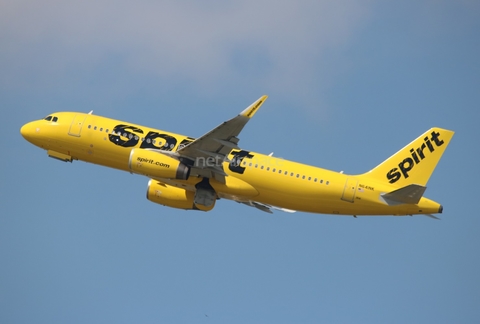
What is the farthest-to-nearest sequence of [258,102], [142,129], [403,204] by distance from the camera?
[142,129] → [403,204] → [258,102]

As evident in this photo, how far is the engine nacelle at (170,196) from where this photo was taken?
192 feet

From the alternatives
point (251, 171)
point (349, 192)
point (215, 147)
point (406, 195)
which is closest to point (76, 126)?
point (215, 147)

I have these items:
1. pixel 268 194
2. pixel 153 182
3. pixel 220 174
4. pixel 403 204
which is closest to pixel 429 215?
pixel 403 204

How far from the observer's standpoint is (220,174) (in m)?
54.8

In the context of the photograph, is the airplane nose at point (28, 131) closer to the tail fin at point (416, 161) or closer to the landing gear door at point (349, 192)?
the landing gear door at point (349, 192)

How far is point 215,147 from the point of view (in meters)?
53.1

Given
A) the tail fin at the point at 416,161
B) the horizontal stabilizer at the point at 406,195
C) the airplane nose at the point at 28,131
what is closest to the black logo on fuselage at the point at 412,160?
the tail fin at the point at 416,161

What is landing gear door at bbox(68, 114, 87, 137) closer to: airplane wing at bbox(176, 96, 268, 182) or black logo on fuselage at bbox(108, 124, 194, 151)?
black logo on fuselage at bbox(108, 124, 194, 151)

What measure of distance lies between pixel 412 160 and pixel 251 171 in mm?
→ 11677

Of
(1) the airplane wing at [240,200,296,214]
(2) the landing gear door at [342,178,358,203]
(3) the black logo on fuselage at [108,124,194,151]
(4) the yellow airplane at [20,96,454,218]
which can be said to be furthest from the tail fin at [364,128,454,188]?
(3) the black logo on fuselage at [108,124,194,151]

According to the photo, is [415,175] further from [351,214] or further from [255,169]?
[255,169]

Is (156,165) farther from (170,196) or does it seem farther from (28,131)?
(28,131)

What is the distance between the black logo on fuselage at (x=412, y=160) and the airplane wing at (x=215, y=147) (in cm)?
1222

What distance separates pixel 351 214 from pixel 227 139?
35.4 ft
